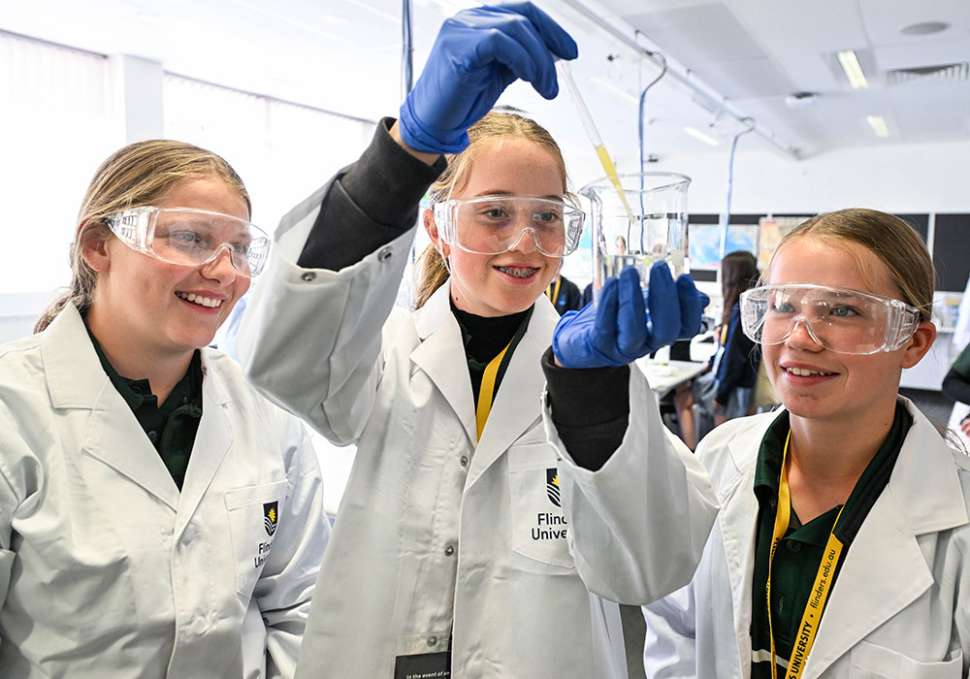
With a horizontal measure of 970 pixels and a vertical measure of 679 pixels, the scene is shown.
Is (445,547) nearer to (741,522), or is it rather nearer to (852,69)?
(741,522)

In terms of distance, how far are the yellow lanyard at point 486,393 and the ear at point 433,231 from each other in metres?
0.23

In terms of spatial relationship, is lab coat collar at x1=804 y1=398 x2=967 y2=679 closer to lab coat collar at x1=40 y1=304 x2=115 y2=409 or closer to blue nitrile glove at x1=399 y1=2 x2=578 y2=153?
blue nitrile glove at x1=399 y1=2 x2=578 y2=153

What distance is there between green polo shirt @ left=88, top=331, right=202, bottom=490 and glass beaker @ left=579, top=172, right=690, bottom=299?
3.17 feet

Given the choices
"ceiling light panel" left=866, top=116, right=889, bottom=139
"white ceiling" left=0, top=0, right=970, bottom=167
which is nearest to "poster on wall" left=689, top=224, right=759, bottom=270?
"ceiling light panel" left=866, top=116, right=889, bottom=139

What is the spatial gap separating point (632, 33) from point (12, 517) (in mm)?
5001

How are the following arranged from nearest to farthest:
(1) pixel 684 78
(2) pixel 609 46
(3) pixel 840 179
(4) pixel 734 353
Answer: (4) pixel 734 353 < (2) pixel 609 46 < (1) pixel 684 78 < (3) pixel 840 179

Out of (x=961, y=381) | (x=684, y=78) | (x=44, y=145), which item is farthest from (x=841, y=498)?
(x=44, y=145)

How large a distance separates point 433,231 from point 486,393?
0.36m

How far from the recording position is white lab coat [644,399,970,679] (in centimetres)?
126

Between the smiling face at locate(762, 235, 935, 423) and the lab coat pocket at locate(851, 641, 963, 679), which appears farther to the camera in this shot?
the smiling face at locate(762, 235, 935, 423)

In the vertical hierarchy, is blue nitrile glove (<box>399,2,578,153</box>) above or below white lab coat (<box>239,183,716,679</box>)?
above

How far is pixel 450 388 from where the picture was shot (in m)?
1.28

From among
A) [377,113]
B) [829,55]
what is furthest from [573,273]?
[829,55]

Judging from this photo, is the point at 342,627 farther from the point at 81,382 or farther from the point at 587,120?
the point at 587,120
